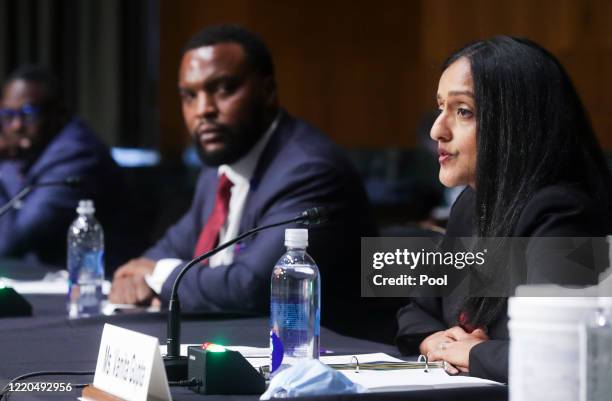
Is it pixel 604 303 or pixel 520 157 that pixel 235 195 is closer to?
pixel 520 157

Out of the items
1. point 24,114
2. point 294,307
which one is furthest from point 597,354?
point 24,114

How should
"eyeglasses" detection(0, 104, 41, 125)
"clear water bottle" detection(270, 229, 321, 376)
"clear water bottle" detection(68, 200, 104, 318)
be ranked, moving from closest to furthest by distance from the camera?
"clear water bottle" detection(270, 229, 321, 376) < "clear water bottle" detection(68, 200, 104, 318) < "eyeglasses" detection(0, 104, 41, 125)

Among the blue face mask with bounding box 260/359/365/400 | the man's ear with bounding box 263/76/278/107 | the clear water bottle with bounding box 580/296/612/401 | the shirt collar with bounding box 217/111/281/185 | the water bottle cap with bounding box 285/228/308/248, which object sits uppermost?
the man's ear with bounding box 263/76/278/107

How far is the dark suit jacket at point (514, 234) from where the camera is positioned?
1.53 m

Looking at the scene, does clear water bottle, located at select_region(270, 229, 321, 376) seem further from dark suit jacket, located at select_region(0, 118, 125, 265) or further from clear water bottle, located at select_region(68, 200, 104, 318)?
dark suit jacket, located at select_region(0, 118, 125, 265)

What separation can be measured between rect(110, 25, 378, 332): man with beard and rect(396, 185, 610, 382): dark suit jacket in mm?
563

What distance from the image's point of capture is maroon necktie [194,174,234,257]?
2857 millimetres

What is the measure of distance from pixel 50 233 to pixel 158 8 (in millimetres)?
3466

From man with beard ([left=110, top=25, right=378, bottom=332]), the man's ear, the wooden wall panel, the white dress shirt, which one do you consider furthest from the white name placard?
the wooden wall panel

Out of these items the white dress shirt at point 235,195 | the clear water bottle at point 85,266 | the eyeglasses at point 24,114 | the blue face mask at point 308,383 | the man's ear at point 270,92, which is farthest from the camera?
the eyeglasses at point 24,114

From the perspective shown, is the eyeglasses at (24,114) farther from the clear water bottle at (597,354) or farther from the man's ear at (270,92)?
the clear water bottle at (597,354)

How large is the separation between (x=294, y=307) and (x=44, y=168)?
2552 mm

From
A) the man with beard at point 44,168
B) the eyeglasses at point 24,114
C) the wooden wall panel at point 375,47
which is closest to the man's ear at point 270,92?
the man with beard at point 44,168

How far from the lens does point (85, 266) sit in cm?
263
